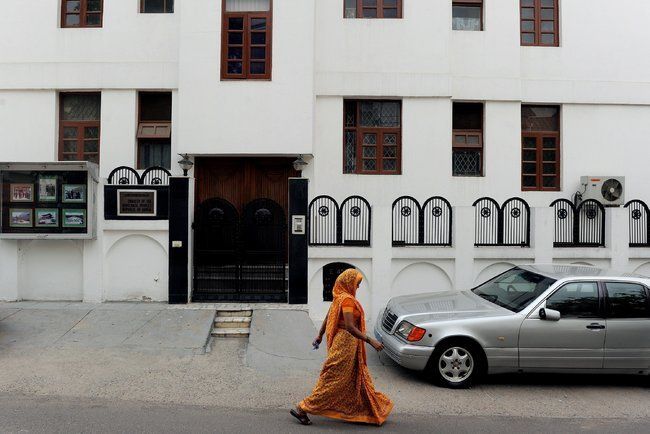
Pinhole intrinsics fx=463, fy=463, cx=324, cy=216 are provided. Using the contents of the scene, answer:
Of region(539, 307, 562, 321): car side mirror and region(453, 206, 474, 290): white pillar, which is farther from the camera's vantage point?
region(453, 206, 474, 290): white pillar

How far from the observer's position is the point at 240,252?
9273mm

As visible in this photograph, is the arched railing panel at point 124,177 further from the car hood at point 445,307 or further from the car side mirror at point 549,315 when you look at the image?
the car side mirror at point 549,315

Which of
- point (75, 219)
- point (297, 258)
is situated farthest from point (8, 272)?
point (297, 258)

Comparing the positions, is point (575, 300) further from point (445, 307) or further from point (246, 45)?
point (246, 45)

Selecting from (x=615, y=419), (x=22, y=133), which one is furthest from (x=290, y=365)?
(x=22, y=133)

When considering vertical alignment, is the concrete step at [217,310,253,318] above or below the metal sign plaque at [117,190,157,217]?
below

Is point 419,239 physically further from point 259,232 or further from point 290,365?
point 290,365

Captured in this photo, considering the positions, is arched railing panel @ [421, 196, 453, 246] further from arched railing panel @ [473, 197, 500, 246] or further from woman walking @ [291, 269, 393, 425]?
woman walking @ [291, 269, 393, 425]

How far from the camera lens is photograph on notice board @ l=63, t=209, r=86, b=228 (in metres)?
9.30

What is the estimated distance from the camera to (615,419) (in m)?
Answer: 5.24

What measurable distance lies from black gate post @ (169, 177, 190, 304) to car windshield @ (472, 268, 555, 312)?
5.54 meters

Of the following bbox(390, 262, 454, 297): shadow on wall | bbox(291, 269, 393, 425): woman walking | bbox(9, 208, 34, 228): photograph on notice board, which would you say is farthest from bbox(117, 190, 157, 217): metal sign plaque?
bbox(291, 269, 393, 425): woman walking

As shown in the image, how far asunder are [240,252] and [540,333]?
5.61 metres

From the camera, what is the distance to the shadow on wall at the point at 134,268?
373 inches
